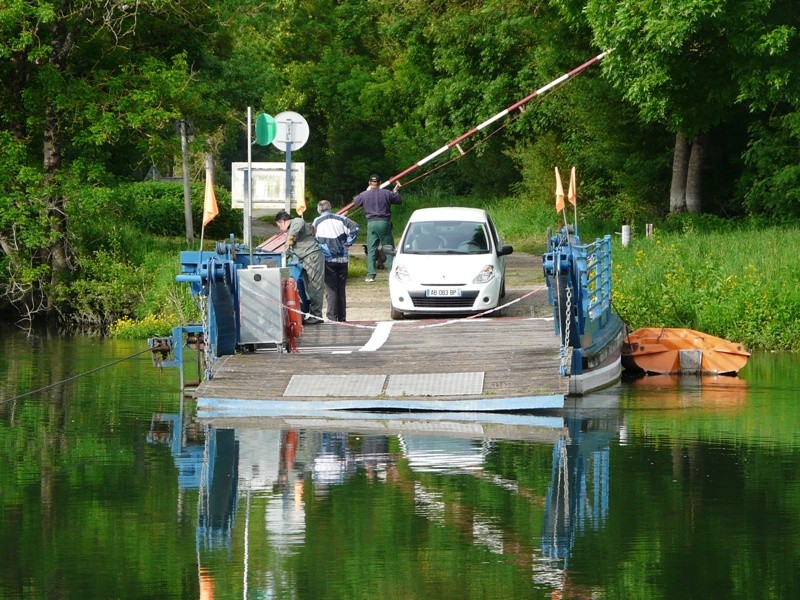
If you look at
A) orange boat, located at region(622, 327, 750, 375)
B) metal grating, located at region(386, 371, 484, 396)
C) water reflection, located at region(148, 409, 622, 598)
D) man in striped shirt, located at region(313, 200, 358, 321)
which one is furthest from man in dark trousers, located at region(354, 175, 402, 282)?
water reflection, located at region(148, 409, 622, 598)

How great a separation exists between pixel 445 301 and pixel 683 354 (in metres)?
3.85

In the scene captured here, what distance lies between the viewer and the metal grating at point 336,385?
57.8ft

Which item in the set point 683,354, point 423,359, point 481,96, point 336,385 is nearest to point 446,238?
point 683,354

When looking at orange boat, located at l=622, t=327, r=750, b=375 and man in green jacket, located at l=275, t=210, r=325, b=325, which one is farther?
man in green jacket, located at l=275, t=210, r=325, b=325

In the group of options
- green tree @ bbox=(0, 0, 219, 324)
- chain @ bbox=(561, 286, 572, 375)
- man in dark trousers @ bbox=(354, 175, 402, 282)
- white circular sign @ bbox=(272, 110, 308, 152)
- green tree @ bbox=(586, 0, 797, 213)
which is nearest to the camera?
chain @ bbox=(561, 286, 572, 375)

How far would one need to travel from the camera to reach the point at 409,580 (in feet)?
31.3

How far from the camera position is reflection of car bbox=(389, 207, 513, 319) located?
78.8ft

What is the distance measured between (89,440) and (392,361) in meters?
4.51

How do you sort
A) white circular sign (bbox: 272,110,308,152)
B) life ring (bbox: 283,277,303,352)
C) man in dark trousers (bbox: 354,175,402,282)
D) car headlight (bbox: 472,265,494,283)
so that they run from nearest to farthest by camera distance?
white circular sign (bbox: 272,110,308,152) < life ring (bbox: 283,277,303,352) < car headlight (bbox: 472,265,494,283) < man in dark trousers (bbox: 354,175,402,282)

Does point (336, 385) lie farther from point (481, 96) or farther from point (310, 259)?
point (481, 96)

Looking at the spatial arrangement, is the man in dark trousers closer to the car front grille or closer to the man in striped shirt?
the man in striped shirt

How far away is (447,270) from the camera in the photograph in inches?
952

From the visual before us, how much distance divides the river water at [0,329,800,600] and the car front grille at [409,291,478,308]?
5261 mm

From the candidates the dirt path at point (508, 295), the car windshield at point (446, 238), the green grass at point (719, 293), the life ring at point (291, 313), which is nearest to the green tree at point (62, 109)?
the dirt path at point (508, 295)
